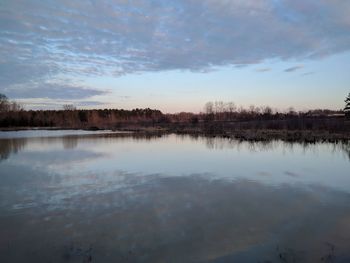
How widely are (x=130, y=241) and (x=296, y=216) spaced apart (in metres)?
2.93

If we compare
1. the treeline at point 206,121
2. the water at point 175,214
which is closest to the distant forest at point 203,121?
the treeline at point 206,121

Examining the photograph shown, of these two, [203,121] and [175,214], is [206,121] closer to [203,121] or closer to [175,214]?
[203,121]

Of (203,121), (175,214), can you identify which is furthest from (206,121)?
(175,214)

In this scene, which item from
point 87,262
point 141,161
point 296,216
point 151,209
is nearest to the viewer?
point 87,262

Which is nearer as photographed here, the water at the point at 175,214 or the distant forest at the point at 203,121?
the water at the point at 175,214

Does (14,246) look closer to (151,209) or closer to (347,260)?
(151,209)

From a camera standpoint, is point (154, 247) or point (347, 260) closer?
point (347, 260)

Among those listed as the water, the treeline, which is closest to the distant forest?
the treeline

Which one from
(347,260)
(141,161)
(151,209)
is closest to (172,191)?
(151,209)

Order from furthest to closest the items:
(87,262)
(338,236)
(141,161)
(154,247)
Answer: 1. (141,161)
2. (338,236)
3. (154,247)
4. (87,262)

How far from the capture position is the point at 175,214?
5059 mm

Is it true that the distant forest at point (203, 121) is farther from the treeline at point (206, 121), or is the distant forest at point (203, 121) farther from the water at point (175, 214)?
the water at point (175, 214)

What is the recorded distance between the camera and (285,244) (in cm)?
388

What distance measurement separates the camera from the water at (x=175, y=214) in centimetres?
369
